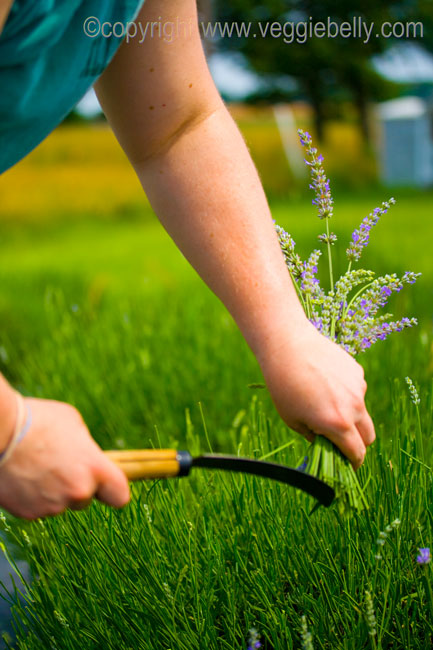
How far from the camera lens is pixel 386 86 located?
21047mm

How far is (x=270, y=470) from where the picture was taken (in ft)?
3.42

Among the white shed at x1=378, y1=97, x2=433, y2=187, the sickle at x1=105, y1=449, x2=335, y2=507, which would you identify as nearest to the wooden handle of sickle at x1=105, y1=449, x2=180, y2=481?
the sickle at x1=105, y1=449, x2=335, y2=507

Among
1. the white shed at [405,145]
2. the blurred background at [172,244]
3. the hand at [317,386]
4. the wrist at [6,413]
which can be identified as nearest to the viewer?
the wrist at [6,413]

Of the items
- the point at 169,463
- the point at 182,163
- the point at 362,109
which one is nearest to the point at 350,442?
the point at 169,463

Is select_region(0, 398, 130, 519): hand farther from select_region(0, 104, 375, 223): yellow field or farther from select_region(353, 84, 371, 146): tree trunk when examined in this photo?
select_region(353, 84, 371, 146): tree trunk

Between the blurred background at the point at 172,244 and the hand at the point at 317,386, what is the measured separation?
87 cm

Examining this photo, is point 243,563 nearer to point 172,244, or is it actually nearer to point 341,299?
point 341,299

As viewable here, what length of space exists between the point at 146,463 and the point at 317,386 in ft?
0.86

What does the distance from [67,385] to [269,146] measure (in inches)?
567

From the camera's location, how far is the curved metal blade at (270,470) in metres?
0.98

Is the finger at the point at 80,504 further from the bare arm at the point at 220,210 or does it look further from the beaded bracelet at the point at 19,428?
the bare arm at the point at 220,210

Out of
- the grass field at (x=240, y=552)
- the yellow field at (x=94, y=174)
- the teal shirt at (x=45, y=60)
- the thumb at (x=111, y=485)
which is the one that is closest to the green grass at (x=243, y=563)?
the grass field at (x=240, y=552)

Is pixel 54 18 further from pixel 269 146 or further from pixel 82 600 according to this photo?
pixel 269 146

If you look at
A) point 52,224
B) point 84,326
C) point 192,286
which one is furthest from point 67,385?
point 52,224
